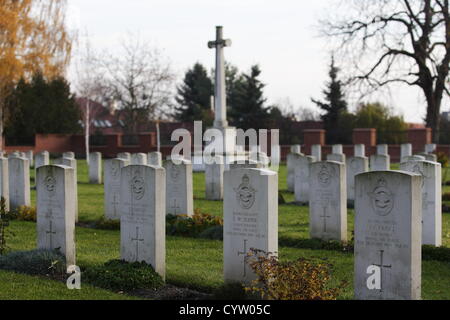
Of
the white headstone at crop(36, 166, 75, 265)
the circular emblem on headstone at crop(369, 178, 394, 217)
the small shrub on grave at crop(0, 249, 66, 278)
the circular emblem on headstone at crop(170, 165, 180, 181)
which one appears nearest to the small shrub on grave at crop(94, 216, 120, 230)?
the circular emblem on headstone at crop(170, 165, 180, 181)

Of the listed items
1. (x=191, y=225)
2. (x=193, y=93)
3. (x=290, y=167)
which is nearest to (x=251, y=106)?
(x=193, y=93)

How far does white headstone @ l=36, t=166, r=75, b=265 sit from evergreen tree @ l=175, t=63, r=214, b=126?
145 feet

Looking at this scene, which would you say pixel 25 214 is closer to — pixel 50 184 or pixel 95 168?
pixel 50 184

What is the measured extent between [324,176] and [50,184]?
187 inches

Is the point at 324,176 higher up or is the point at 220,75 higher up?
the point at 220,75

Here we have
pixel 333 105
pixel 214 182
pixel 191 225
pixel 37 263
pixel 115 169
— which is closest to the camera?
pixel 37 263

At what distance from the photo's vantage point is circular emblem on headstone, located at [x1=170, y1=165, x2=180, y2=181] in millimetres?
13219

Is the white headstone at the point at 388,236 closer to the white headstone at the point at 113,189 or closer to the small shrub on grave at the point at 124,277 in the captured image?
the small shrub on grave at the point at 124,277

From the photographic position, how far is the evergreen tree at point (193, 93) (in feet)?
181

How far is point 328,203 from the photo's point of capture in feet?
36.1

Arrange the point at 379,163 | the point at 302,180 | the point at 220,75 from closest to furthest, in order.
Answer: the point at 379,163 < the point at 302,180 < the point at 220,75

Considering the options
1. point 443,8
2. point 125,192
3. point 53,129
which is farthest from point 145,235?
point 53,129
